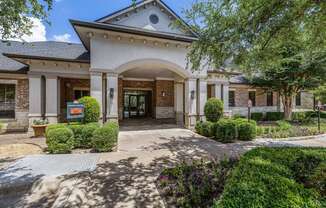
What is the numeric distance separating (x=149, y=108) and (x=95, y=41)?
931cm

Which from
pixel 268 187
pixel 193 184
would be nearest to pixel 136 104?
pixel 193 184

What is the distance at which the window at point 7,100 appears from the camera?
11.5 meters

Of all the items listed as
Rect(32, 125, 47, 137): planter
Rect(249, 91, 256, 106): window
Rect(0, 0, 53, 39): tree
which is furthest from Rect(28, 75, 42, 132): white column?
Rect(249, 91, 256, 106): window

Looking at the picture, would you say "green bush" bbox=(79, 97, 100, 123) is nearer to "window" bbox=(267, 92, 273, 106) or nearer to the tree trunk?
the tree trunk

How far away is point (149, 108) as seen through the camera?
17609 mm

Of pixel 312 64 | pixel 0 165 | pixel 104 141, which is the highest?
pixel 312 64

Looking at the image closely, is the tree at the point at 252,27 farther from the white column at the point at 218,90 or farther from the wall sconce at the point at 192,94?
the white column at the point at 218,90

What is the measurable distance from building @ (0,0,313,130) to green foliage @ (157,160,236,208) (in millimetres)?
5522

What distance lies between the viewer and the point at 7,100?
1160 centimetres

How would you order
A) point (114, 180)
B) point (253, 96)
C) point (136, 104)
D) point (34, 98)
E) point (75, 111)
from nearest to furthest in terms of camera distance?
point (114, 180) < point (75, 111) < point (34, 98) < point (136, 104) < point (253, 96)

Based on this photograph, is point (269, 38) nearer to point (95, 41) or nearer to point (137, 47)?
point (137, 47)

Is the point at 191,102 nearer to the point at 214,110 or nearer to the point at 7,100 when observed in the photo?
the point at 214,110

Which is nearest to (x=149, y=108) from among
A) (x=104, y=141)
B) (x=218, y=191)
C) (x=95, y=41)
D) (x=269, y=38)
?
(x=95, y=41)

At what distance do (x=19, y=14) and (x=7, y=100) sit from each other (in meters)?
9.23
